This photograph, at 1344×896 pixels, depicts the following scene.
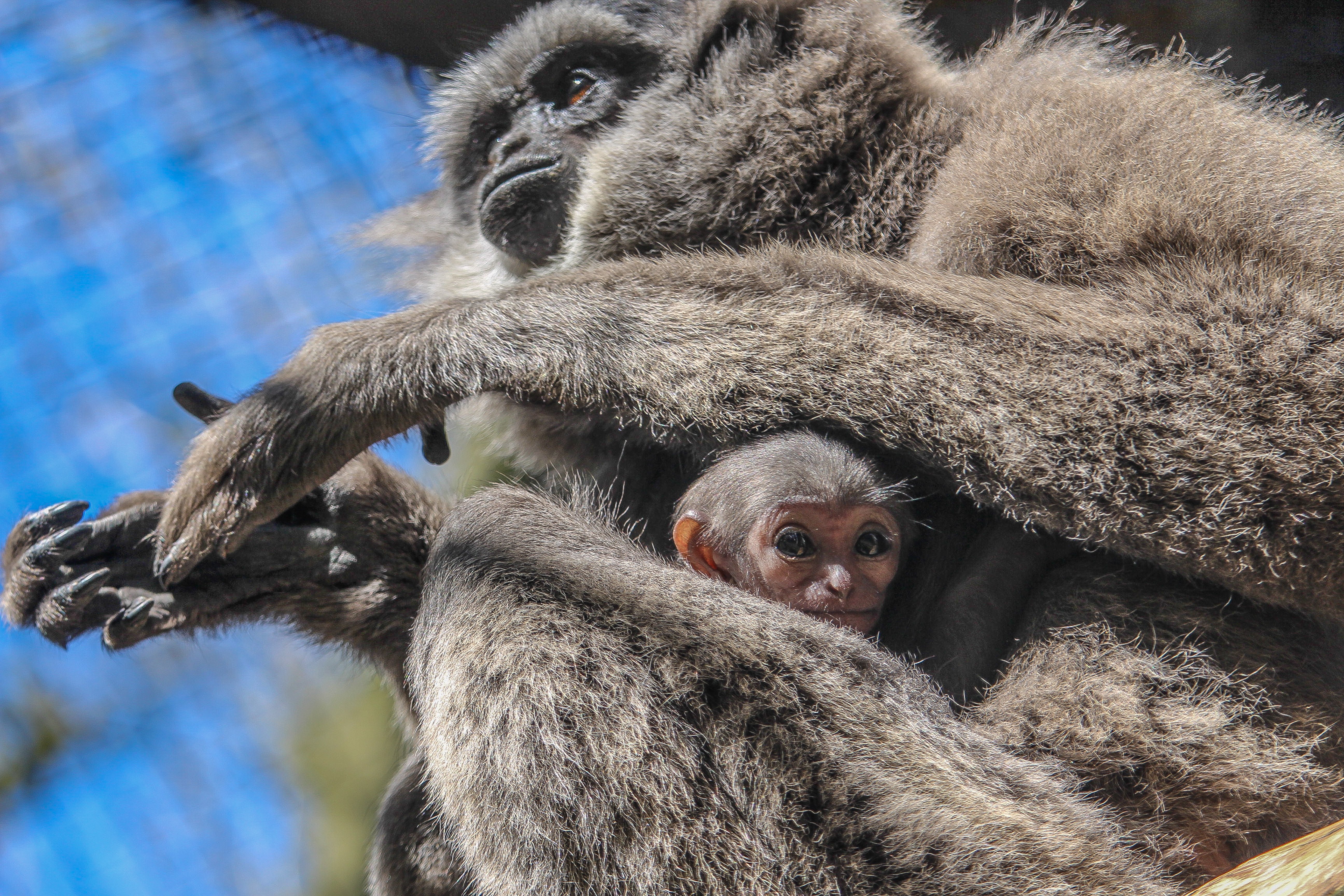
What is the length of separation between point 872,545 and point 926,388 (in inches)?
17.4

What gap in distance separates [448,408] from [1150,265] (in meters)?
1.89

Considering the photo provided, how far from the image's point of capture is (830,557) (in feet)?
8.95

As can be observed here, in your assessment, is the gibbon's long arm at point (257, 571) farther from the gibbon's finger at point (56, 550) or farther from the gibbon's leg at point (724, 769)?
the gibbon's leg at point (724, 769)

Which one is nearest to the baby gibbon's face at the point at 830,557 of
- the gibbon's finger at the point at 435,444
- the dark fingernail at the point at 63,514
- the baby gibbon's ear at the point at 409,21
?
the gibbon's finger at the point at 435,444

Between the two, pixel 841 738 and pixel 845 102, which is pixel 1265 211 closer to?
pixel 845 102

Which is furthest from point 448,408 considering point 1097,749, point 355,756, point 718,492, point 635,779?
point 355,756

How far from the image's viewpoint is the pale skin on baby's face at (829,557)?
2.69 metres

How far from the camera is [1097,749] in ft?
7.72

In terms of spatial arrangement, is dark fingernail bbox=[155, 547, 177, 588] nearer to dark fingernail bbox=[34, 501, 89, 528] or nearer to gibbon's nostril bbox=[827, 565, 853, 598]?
dark fingernail bbox=[34, 501, 89, 528]

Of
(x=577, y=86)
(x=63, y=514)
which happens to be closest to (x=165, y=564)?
(x=63, y=514)

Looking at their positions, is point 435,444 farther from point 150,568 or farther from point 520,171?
point 520,171

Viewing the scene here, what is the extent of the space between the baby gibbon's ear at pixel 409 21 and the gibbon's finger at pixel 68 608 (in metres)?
2.77

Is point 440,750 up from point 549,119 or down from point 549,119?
down

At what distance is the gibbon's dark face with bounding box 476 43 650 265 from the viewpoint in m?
3.65
